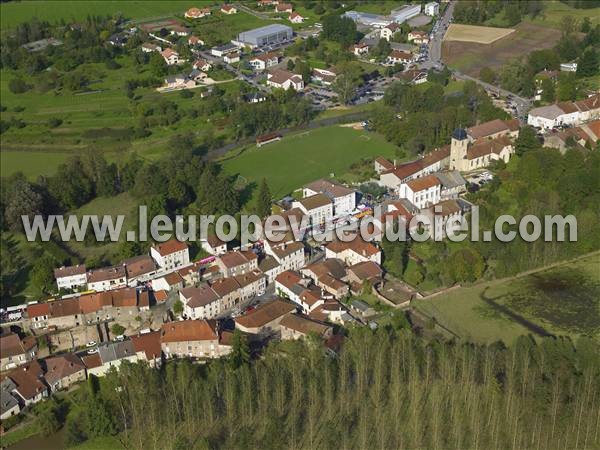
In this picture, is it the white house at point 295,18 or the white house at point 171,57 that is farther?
the white house at point 295,18

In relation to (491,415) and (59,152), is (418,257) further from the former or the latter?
(59,152)

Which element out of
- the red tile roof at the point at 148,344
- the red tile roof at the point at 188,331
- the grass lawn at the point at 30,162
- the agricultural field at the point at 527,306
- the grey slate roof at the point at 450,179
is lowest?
the agricultural field at the point at 527,306

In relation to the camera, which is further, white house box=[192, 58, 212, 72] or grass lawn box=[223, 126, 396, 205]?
white house box=[192, 58, 212, 72]

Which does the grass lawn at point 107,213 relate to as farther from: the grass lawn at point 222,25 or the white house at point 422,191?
the grass lawn at point 222,25

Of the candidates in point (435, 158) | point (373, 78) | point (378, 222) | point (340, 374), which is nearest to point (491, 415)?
point (340, 374)

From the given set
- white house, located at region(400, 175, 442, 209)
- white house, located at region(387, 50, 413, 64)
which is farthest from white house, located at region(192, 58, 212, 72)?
white house, located at region(400, 175, 442, 209)

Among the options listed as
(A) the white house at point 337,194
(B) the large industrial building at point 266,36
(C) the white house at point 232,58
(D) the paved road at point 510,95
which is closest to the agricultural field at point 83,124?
(C) the white house at point 232,58

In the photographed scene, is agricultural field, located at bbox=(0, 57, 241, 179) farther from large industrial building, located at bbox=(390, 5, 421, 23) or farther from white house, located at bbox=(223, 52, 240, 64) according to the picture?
large industrial building, located at bbox=(390, 5, 421, 23)
